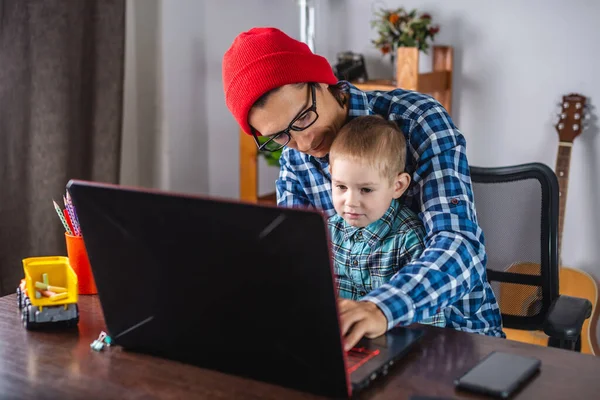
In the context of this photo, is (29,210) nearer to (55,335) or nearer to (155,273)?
(55,335)

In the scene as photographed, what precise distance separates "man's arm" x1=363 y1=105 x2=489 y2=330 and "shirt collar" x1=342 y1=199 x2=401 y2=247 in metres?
0.05

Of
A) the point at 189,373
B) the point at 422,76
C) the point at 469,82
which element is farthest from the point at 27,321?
the point at 469,82

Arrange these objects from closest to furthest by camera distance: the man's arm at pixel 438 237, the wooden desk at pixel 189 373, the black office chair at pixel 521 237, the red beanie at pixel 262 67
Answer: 1. the wooden desk at pixel 189 373
2. the man's arm at pixel 438 237
3. the red beanie at pixel 262 67
4. the black office chair at pixel 521 237

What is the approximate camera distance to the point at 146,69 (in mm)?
2639

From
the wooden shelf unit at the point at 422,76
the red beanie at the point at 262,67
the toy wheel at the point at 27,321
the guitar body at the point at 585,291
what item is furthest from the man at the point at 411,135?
the guitar body at the point at 585,291

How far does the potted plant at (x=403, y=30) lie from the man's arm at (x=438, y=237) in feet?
4.00

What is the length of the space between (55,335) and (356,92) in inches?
28.1

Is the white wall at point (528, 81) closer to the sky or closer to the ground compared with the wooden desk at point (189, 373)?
closer to the sky

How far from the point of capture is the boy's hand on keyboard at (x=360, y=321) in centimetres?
105

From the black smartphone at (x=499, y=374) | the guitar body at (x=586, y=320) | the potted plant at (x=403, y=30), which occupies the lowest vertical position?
the guitar body at (x=586, y=320)

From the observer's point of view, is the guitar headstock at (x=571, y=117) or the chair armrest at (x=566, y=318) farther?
the guitar headstock at (x=571, y=117)

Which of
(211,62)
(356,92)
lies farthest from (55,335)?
(211,62)

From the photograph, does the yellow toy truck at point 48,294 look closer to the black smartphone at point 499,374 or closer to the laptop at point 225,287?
the laptop at point 225,287

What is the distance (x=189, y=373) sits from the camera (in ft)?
3.41
